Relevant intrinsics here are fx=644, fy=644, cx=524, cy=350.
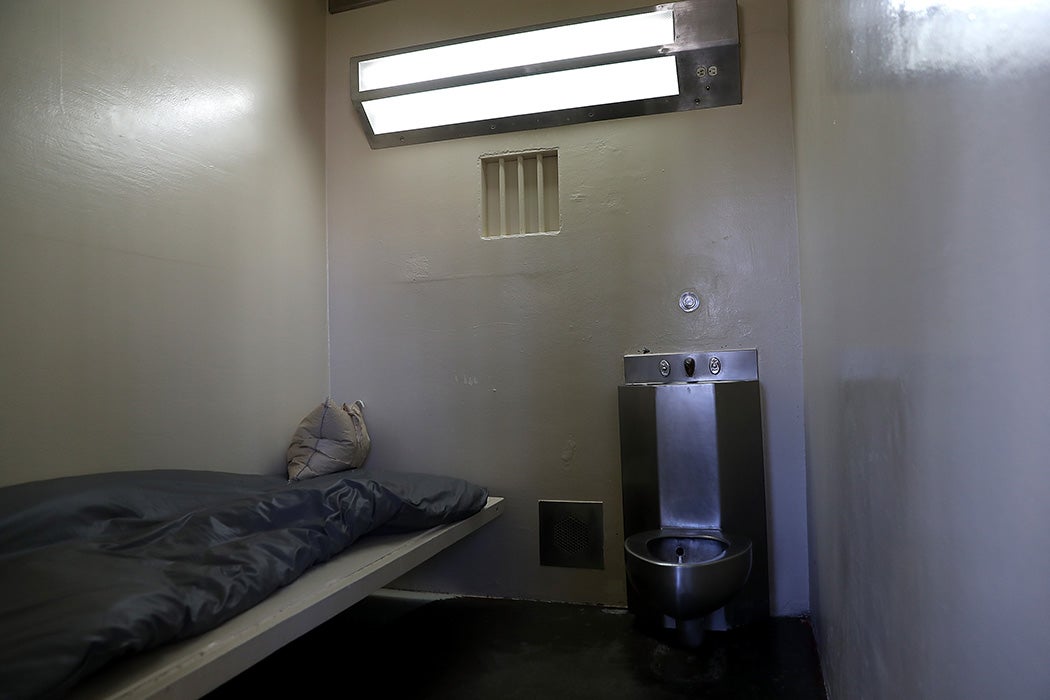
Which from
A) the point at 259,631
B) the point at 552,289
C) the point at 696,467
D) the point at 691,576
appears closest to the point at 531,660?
the point at 691,576

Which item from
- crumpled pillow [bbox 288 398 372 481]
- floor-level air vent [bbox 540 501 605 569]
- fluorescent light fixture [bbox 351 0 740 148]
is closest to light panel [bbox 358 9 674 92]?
fluorescent light fixture [bbox 351 0 740 148]

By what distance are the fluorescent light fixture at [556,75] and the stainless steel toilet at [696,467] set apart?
1.10m

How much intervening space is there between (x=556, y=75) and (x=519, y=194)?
52 centimetres

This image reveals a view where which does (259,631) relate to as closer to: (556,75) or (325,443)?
(325,443)

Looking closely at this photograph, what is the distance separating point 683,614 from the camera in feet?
6.70

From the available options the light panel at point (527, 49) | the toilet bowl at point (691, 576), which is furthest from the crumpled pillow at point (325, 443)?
the light panel at point (527, 49)

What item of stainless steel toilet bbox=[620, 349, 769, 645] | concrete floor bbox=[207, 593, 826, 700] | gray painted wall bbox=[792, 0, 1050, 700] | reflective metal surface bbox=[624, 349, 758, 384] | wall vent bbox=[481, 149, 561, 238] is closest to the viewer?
gray painted wall bbox=[792, 0, 1050, 700]

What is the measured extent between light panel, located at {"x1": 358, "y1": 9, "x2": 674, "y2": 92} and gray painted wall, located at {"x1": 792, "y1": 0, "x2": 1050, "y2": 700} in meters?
1.31

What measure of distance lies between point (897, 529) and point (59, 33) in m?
2.41

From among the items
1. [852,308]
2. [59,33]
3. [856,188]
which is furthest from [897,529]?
[59,33]

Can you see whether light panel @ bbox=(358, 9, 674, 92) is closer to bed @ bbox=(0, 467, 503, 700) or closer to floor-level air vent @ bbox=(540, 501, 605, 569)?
bed @ bbox=(0, 467, 503, 700)

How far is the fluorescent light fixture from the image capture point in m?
2.47

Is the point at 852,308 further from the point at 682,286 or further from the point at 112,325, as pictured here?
the point at 112,325

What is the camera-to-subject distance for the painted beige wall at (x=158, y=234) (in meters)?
1.78
